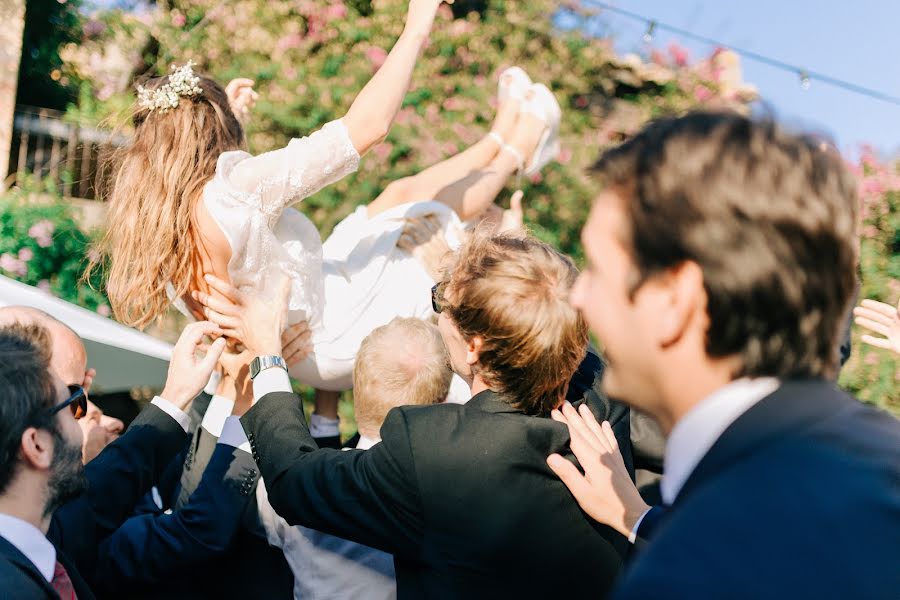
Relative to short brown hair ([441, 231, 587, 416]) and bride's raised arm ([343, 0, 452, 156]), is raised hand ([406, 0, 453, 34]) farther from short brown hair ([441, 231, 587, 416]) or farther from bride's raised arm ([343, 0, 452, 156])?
short brown hair ([441, 231, 587, 416])

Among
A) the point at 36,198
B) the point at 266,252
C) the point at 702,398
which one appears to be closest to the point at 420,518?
the point at 702,398

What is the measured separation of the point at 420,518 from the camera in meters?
1.56

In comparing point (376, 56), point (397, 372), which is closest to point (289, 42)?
point (376, 56)

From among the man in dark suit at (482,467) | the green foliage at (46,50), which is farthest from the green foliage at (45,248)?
the man in dark suit at (482,467)

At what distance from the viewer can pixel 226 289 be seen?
232 centimetres

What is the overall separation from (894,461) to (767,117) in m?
0.45

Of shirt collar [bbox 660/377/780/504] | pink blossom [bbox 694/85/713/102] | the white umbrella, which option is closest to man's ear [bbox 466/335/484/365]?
shirt collar [bbox 660/377/780/504]

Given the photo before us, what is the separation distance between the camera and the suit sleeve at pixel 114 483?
196 cm

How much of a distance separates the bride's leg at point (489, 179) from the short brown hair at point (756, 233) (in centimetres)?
222

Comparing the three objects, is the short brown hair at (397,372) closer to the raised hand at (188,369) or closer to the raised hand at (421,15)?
the raised hand at (188,369)

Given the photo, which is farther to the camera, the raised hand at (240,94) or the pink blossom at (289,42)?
the pink blossom at (289,42)

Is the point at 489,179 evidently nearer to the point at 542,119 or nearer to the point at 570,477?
the point at 542,119

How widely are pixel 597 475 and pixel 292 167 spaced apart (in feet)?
4.01

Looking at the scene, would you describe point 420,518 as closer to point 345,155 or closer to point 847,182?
point 847,182
